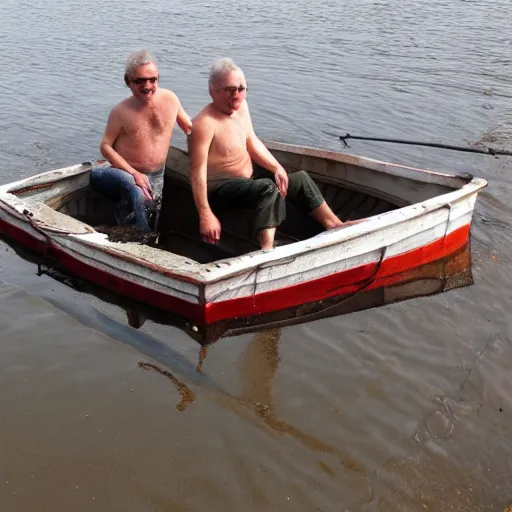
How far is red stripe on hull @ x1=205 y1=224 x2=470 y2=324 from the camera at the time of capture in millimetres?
4680

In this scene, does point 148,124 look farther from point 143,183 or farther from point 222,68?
point 222,68

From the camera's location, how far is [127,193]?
5.50 m

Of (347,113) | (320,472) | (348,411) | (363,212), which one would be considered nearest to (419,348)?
(348,411)

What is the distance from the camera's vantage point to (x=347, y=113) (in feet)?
35.1

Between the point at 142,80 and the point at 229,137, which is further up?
the point at 142,80

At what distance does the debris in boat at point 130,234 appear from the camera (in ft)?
17.6

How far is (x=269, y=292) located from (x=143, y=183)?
1.52m

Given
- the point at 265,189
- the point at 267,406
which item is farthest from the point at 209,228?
the point at 267,406

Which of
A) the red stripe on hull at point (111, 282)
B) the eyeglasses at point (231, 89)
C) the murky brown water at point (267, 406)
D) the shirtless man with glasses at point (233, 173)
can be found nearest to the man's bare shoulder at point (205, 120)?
the shirtless man with glasses at point (233, 173)

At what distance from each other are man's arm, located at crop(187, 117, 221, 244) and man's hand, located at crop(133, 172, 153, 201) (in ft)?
2.31

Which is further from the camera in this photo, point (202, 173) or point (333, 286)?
point (333, 286)

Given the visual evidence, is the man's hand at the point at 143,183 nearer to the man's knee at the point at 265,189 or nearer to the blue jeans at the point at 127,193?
the blue jeans at the point at 127,193

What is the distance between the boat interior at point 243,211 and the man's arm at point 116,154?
1.33 feet

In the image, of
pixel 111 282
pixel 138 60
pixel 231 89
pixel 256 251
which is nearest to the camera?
pixel 256 251
